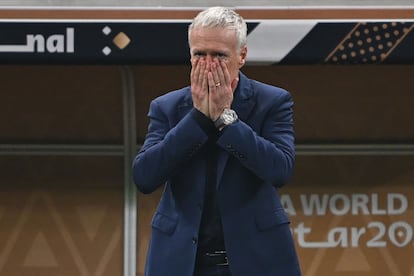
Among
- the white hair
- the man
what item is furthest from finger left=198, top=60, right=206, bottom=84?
the white hair

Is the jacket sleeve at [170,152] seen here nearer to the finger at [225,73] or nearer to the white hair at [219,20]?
the finger at [225,73]

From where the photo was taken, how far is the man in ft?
8.98

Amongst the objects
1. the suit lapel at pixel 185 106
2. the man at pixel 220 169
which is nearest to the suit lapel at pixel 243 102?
the man at pixel 220 169

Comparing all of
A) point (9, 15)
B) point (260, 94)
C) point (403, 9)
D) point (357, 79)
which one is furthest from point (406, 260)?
point (260, 94)

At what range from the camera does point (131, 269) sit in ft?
20.3

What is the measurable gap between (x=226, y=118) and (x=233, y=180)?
21 centimetres

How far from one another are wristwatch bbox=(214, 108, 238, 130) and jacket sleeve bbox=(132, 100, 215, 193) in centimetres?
5

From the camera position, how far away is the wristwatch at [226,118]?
276 centimetres

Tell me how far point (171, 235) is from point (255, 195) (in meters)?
0.29

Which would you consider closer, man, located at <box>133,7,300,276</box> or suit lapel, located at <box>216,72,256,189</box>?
man, located at <box>133,7,300,276</box>

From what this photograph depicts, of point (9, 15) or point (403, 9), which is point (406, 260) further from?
point (9, 15)

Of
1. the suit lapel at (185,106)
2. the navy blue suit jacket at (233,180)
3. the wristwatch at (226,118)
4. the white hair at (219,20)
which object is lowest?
the navy blue suit jacket at (233,180)

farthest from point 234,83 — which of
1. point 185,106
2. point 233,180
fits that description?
point 233,180

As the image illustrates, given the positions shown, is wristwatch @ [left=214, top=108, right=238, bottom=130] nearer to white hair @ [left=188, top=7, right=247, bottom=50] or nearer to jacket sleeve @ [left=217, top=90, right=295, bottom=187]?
jacket sleeve @ [left=217, top=90, right=295, bottom=187]
